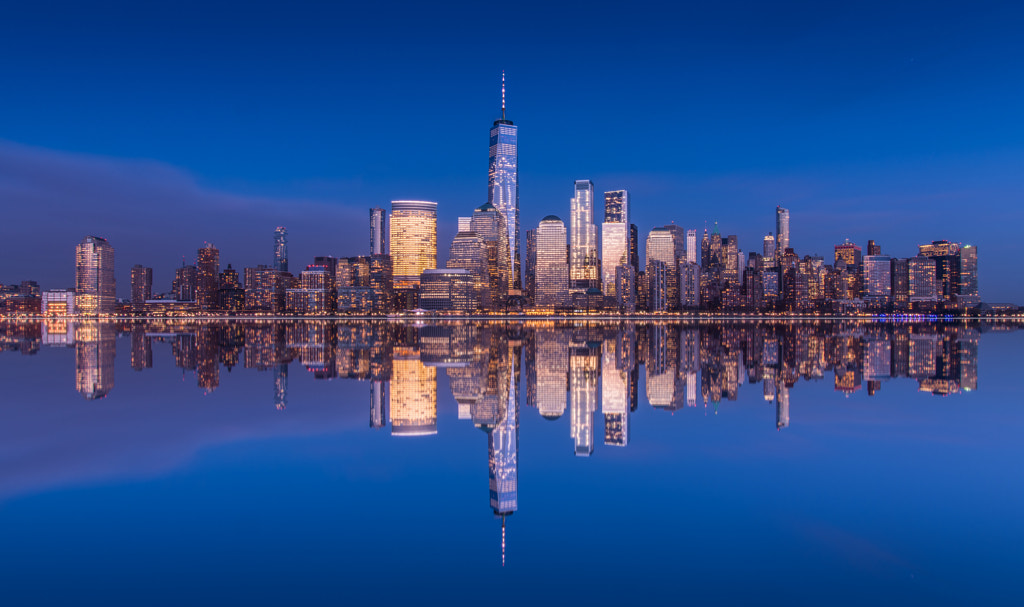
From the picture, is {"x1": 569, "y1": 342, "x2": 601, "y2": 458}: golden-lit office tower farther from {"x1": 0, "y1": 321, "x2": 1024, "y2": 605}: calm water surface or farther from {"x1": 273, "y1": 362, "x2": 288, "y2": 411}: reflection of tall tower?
{"x1": 273, "y1": 362, "x2": 288, "y2": 411}: reflection of tall tower

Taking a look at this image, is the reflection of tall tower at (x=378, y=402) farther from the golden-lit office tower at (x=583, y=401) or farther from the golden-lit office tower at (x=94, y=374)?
the golden-lit office tower at (x=94, y=374)

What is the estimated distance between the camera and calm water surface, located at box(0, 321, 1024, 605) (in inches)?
282

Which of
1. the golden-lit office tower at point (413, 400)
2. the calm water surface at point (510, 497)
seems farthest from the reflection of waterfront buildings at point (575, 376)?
the calm water surface at point (510, 497)

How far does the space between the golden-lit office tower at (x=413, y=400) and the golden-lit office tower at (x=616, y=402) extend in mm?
4560

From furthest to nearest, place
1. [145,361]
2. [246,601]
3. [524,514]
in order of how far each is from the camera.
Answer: [145,361], [524,514], [246,601]

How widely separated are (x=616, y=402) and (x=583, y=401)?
112 cm

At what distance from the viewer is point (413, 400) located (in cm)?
2009

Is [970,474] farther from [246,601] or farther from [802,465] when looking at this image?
[246,601]

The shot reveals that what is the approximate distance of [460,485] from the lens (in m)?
11.1

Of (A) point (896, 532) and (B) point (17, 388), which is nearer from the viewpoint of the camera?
(A) point (896, 532)

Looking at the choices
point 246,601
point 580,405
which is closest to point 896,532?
point 246,601

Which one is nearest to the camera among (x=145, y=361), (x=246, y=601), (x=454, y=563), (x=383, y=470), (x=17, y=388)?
(x=246, y=601)

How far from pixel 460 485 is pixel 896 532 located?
6.84 m

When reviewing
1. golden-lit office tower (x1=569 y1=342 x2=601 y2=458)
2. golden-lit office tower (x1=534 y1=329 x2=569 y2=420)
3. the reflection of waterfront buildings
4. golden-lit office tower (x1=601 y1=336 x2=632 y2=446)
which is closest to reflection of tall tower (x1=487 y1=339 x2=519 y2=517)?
the reflection of waterfront buildings
